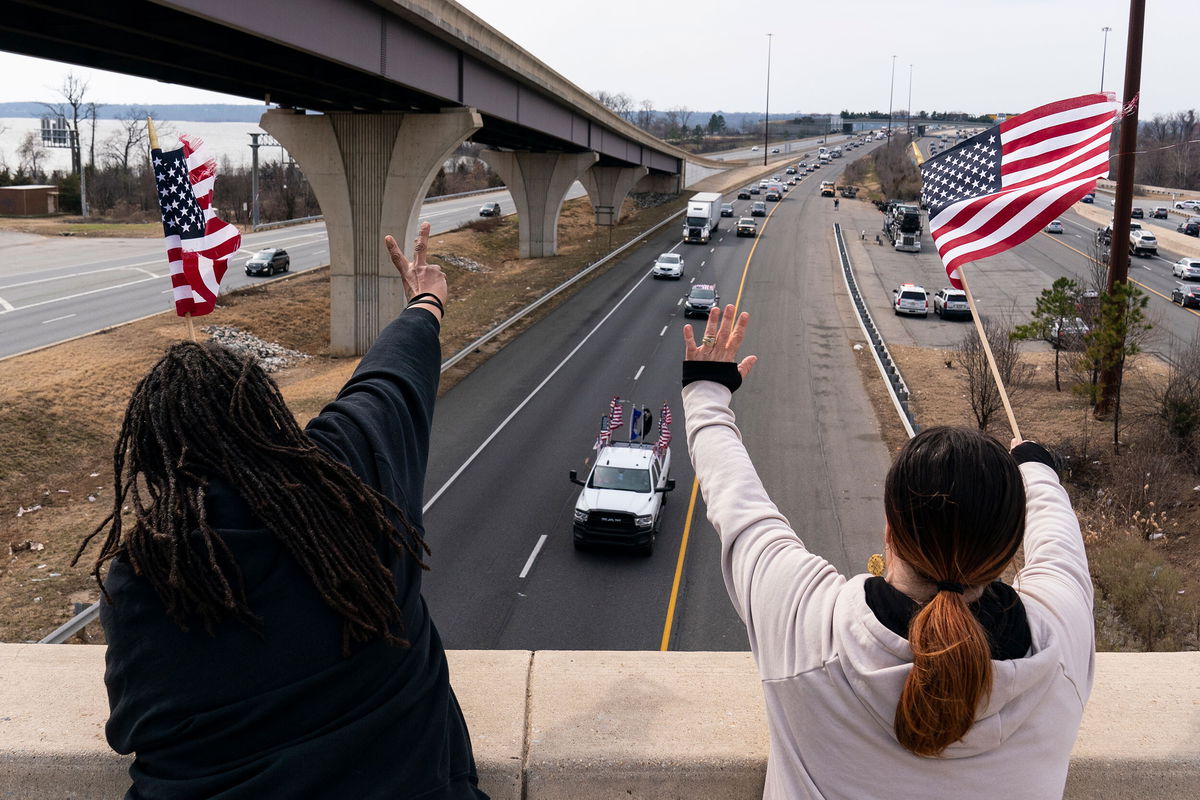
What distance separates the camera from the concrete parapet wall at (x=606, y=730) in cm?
291

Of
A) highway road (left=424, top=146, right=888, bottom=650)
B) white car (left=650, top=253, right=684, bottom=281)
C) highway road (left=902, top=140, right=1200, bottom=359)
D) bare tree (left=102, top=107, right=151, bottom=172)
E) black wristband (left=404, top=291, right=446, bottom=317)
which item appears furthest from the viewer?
bare tree (left=102, top=107, right=151, bottom=172)

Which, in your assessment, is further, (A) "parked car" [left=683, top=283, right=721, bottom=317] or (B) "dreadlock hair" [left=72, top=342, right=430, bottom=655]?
(A) "parked car" [left=683, top=283, right=721, bottom=317]

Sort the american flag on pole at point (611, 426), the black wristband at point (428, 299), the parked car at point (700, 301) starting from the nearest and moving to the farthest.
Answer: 1. the black wristband at point (428, 299)
2. the american flag on pole at point (611, 426)
3. the parked car at point (700, 301)

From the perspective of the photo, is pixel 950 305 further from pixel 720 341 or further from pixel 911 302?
pixel 720 341

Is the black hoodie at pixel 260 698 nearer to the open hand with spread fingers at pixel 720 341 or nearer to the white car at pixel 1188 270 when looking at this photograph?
the open hand with spread fingers at pixel 720 341

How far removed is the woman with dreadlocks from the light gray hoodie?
82 cm

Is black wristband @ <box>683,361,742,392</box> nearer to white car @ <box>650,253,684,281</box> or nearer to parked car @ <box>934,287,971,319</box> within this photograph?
parked car @ <box>934,287,971,319</box>

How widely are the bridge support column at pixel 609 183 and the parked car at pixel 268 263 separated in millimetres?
34538

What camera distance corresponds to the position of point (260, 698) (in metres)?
2.15

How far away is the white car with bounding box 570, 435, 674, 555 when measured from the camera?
804 inches

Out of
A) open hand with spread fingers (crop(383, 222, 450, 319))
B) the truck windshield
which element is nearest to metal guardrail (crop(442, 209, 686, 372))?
the truck windshield

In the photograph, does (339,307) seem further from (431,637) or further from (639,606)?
(431,637)

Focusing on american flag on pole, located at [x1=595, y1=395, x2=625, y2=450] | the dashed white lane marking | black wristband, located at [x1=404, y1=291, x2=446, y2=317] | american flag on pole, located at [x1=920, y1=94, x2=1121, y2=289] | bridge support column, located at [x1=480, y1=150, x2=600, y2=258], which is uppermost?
bridge support column, located at [x1=480, y1=150, x2=600, y2=258]

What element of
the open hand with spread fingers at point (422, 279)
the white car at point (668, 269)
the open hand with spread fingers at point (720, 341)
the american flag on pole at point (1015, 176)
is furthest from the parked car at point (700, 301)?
the open hand with spread fingers at point (720, 341)
